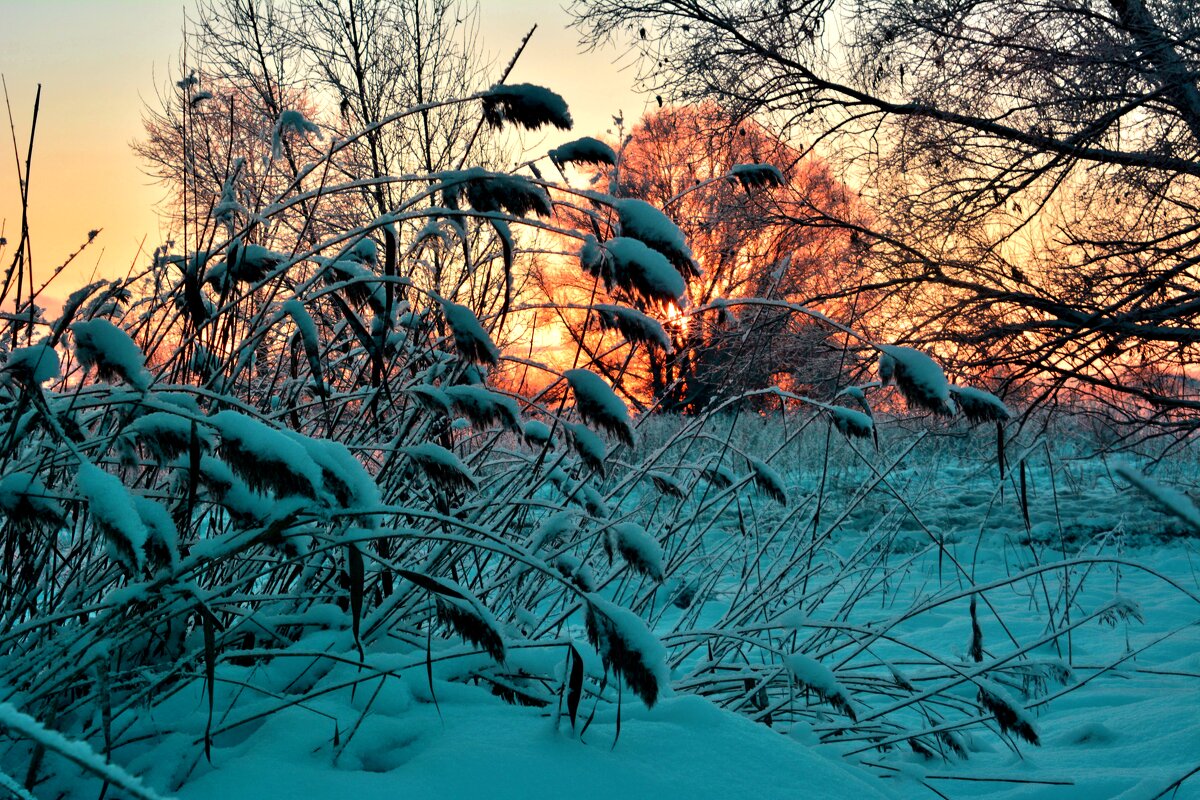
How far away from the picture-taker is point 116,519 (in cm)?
99

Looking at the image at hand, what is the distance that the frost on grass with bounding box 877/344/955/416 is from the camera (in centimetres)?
163

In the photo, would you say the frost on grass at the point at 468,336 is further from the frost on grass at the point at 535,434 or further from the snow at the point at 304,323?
the frost on grass at the point at 535,434

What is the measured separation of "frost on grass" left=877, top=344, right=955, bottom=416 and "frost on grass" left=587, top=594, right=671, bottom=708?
696 mm

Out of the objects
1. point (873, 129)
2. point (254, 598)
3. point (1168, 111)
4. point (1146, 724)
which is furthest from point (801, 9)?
point (254, 598)

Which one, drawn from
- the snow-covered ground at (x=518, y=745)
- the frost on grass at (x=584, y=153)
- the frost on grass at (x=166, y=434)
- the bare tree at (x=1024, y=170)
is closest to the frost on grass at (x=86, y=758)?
the frost on grass at (x=166, y=434)

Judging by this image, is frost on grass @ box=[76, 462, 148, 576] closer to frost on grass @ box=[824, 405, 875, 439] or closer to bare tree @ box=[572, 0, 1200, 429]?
frost on grass @ box=[824, 405, 875, 439]

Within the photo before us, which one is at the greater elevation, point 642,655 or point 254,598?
point 254,598

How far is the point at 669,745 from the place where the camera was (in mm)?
1681

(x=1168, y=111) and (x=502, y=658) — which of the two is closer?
(x=502, y=658)

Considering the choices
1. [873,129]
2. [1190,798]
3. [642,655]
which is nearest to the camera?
[642,655]

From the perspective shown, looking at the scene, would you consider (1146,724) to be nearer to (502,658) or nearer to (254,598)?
(502,658)

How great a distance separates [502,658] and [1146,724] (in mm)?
2548

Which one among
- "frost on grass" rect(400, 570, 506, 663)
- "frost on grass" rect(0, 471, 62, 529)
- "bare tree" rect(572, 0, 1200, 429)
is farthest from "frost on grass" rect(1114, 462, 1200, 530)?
"bare tree" rect(572, 0, 1200, 429)

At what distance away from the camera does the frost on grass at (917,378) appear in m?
1.63
